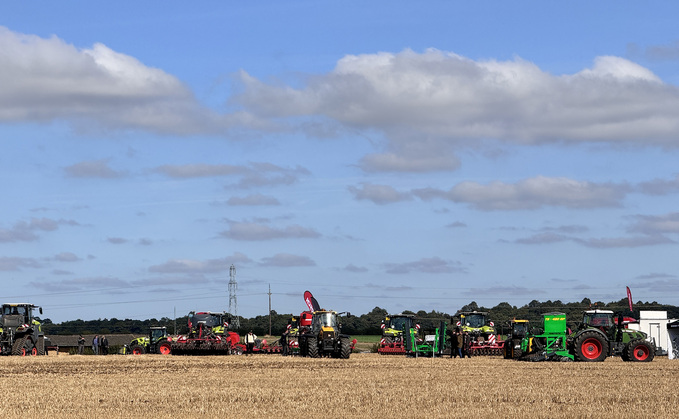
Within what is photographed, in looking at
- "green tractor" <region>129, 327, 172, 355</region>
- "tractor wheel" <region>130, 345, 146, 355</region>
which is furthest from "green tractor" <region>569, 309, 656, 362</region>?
"tractor wheel" <region>130, 345, 146, 355</region>

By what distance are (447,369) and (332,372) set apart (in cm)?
419

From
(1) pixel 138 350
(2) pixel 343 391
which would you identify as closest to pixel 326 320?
(1) pixel 138 350

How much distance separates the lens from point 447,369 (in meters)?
31.8

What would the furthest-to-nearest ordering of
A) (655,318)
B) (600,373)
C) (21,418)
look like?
1. (655,318)
2. (600,373)
3. (21,418)

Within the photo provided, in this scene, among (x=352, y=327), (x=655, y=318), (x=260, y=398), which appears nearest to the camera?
(x=260, y=398)

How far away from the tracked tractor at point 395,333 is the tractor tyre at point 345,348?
213 inches

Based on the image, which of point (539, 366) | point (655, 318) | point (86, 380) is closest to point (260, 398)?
point (86, 380)

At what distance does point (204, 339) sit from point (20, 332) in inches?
402

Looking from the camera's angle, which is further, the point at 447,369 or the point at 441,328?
the point at 441,328

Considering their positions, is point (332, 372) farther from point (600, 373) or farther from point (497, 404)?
point (497, 404)

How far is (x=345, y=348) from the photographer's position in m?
41.5

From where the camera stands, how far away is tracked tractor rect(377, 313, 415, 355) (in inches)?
1965

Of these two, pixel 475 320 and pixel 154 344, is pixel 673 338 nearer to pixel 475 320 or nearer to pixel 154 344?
pixel 475 320

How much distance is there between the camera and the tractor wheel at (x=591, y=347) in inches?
1426
